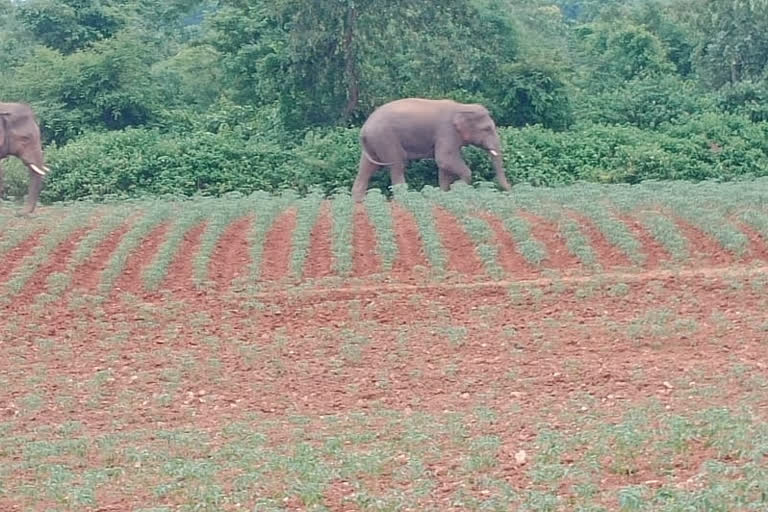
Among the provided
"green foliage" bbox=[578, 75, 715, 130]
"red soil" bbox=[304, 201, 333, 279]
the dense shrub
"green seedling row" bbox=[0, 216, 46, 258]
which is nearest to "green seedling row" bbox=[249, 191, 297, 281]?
"red soil" bbox=[304, 201, 333, 279]

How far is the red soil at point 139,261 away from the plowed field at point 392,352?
28mm

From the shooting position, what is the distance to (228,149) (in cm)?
1889

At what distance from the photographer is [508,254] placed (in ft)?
38.2

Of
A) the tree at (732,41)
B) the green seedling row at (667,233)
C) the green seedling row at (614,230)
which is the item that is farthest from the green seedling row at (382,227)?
the tree at (732,41)

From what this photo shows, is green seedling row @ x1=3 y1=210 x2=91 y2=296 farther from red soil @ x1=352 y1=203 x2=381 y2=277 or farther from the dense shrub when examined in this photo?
the dense shrub

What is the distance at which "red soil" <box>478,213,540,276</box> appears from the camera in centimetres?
1108

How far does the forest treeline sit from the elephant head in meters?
1.15

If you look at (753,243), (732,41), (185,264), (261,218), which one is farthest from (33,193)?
(732,41)

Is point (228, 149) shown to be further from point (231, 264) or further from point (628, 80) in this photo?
point (628, 80)

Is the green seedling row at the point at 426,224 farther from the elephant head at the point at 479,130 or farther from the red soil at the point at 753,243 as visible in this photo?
the red soil at the point at 753,243

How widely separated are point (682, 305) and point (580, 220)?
10.0 feet

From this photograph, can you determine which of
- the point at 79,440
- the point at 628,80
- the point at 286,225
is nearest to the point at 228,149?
the point at 286,225

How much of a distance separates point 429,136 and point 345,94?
3.40 meters

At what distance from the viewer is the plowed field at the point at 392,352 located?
6148 millimetres
